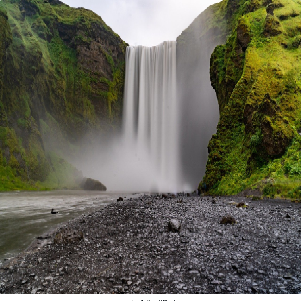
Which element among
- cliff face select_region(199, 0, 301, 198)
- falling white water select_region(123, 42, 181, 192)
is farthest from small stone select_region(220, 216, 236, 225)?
falling white water select_region(123, 42, 181, 192)

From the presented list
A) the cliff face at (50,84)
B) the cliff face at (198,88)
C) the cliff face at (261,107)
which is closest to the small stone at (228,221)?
the cliff face at (261,107)

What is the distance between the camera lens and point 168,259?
600 cm

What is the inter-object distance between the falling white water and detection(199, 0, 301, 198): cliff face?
29.9 m

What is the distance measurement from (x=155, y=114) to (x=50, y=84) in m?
25.3

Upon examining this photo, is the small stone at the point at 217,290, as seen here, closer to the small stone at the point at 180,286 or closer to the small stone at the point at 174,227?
the small stone at the point at 180,286

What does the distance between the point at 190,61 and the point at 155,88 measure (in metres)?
10.8

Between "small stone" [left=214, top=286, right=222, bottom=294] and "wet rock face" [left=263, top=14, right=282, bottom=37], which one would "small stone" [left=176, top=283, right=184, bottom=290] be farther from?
"wet rock face" [left=263, top=14, right=282, bottom=37]

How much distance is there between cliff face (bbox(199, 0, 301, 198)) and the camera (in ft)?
51.6

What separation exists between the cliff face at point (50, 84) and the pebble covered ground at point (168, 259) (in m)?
30.9

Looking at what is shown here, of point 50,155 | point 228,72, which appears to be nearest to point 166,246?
point 228,72

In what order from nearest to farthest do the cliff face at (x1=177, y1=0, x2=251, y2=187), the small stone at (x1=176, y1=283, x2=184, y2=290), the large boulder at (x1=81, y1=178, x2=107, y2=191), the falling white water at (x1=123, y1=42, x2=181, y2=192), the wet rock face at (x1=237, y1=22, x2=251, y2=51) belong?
1. the small stone at (x1=176, y1=283, x2=184, y2=290)
2. the wet rock face at (x1=237, y1=22, x2=251, y2=51)
3. the large boulder at (x1=81, y1=178, x2=107, y2=191)
4. the cliff face at (x1=177, y1=0, x2=251, y2=187)
5. the falling white water at (x1=123, y1=42, x2=181, y2=192)

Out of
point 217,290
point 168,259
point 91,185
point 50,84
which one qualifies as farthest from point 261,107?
point 50,84

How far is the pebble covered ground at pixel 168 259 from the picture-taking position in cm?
484
